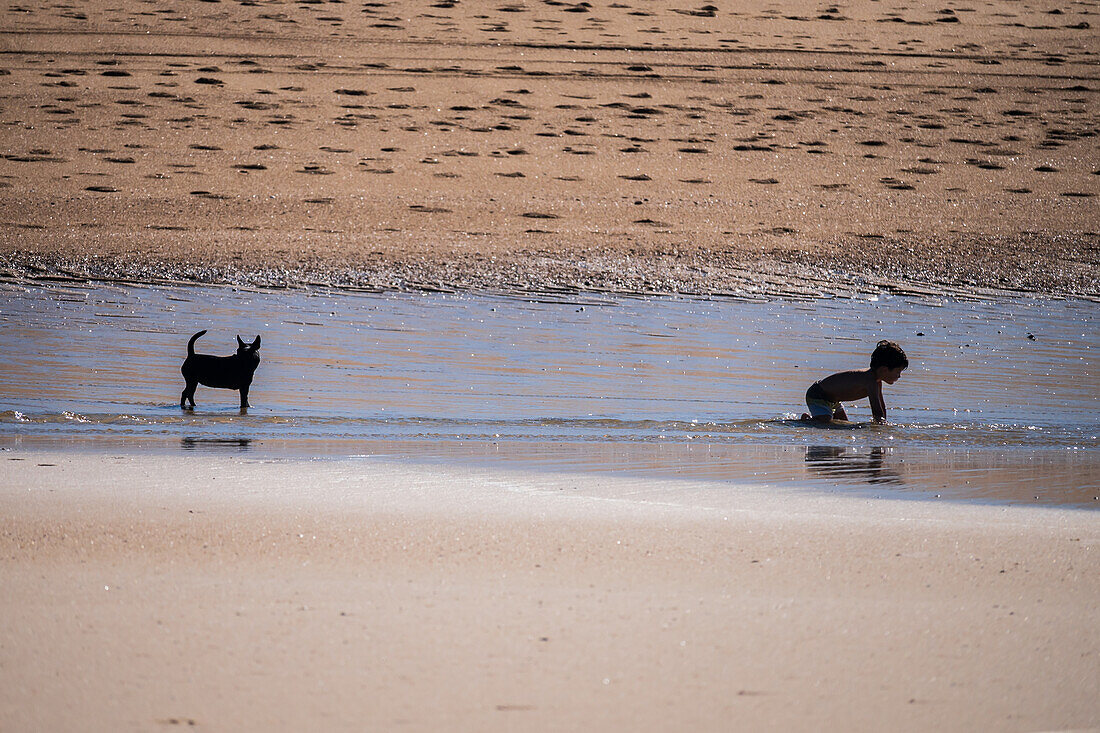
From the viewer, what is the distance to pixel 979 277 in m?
13.2

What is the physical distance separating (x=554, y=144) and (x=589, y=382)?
848cm

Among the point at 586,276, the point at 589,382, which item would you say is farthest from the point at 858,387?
the point at 586,276

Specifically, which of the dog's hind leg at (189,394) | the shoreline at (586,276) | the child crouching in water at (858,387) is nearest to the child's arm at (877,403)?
the child crouching in water at (858,387)

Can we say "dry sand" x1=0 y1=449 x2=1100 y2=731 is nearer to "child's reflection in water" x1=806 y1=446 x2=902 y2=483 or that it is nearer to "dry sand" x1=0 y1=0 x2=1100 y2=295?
"child's reflection in water" x1=806 y1=446 x2=902 y2=483

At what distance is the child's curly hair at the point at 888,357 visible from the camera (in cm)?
740

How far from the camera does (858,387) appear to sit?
298 inches

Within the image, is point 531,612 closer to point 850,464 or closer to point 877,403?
point 850,464

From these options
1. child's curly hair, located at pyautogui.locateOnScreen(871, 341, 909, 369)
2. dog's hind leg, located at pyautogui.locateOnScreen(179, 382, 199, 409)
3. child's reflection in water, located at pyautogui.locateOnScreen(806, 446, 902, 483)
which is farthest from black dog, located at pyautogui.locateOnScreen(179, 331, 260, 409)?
child's curly hair, located at pyautogui.locateOnScreen(871, 341, 909, 369)

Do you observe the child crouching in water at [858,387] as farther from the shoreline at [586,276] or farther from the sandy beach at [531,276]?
the shoreline at [586,276]

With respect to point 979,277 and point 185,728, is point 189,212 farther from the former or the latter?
point 185,728

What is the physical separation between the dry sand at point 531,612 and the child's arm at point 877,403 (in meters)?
2.73

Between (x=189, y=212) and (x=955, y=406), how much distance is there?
28.5 feet

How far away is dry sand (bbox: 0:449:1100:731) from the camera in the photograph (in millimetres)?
2740

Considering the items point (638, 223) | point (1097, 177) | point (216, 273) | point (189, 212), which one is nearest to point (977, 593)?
point (216, 273)
